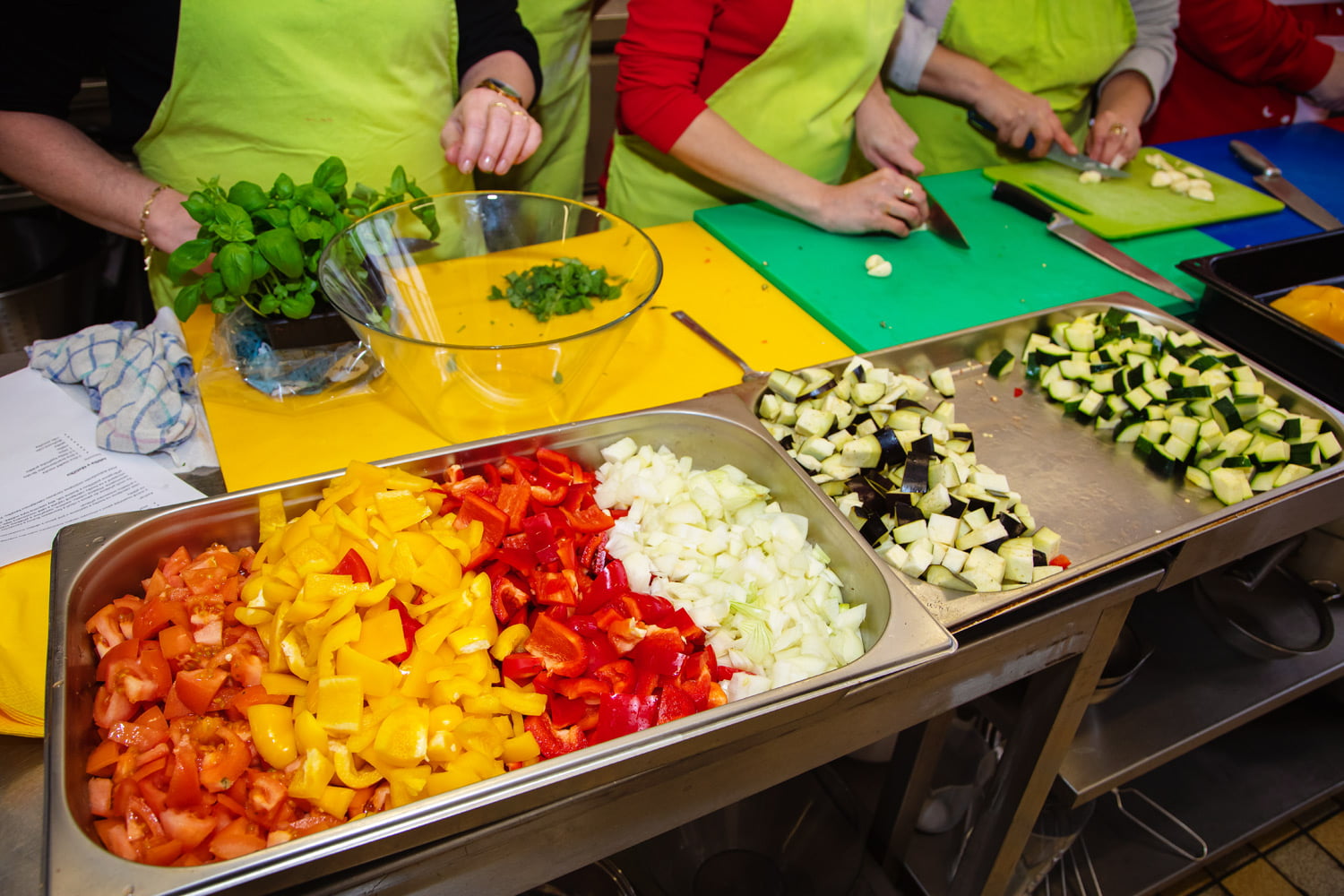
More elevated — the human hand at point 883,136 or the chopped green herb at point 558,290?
the human hand at point 883,136

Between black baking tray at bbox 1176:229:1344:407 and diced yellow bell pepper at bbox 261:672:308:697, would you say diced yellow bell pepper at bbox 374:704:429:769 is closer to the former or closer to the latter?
diced yellow bell pepper at bbox 261:672:308:697

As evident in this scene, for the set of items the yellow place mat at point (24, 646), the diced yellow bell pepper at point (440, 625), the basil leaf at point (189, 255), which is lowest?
the yellow place mat at point (24, 646)

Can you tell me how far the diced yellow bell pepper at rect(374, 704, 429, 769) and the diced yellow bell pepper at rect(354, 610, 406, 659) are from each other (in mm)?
86

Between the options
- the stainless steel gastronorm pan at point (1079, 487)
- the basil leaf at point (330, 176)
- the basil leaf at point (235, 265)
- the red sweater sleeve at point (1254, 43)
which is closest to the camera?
the stainless steel gastronorm pan at point (1079, 487)

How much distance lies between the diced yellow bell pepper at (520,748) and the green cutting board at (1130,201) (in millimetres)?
1918

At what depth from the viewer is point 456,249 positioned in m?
1.63

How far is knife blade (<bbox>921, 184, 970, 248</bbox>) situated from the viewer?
1.97 m

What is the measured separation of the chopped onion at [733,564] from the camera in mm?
986

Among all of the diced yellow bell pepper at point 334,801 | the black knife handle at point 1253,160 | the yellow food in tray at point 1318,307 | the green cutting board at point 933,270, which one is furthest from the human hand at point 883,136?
the diced yellow bell pepper at point 334,801

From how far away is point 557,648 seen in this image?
93cm

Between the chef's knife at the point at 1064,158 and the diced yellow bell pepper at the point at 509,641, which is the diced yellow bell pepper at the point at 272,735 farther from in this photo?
the chef's knife at the point at 1064,158

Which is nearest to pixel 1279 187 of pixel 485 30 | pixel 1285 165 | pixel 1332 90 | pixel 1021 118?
pixel 1285 165

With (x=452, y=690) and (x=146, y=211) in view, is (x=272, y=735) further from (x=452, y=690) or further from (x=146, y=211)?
(x=146, y=211)

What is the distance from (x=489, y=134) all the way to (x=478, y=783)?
49.6 inches
